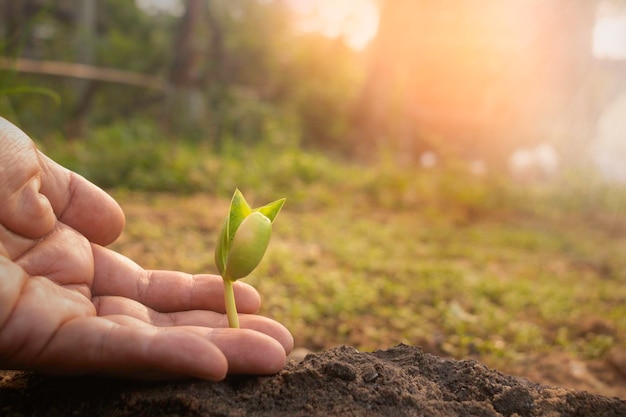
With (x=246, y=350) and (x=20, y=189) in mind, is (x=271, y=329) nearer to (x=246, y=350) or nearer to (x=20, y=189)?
(x=246, y=350)

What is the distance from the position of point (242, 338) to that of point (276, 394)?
16 cm

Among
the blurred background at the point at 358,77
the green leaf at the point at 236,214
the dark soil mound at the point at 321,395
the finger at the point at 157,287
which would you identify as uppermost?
the blurred background at the point at 358,77

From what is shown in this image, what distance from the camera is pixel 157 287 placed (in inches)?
70.1

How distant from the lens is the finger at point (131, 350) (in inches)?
50.3

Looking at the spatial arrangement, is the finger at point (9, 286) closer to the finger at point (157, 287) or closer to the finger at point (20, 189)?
the finger at point (20, 189)

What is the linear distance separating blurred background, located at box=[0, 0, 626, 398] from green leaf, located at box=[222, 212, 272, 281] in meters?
1.45

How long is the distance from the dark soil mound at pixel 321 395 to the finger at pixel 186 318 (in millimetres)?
109

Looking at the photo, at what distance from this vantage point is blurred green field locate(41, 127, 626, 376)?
321cm

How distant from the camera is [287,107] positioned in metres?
12.5

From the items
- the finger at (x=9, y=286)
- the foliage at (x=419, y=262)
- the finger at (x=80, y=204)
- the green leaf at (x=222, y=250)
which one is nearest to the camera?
the finger at (x=9, y=286)

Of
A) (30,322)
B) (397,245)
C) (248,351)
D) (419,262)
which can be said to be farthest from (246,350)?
(397,245)

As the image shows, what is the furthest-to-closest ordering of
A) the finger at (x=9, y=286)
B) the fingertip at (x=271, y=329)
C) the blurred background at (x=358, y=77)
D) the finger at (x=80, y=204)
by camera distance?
the blurred background at (x=358, y=77) → the finger at (x=80, y=204) → the fingertip at (x=271, y=329) → the finger at (x=9, y=286)

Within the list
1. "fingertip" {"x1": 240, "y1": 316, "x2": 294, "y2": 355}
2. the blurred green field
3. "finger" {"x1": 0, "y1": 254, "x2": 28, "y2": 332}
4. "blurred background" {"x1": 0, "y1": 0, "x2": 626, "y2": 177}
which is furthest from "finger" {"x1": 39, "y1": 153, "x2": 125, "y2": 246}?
"blurred background" {"x1": 0, "y1": 0, "x2": 626, "y2": 177}

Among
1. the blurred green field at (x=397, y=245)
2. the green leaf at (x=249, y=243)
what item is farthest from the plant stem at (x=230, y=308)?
the blurred green field at (x=397, y=245)
